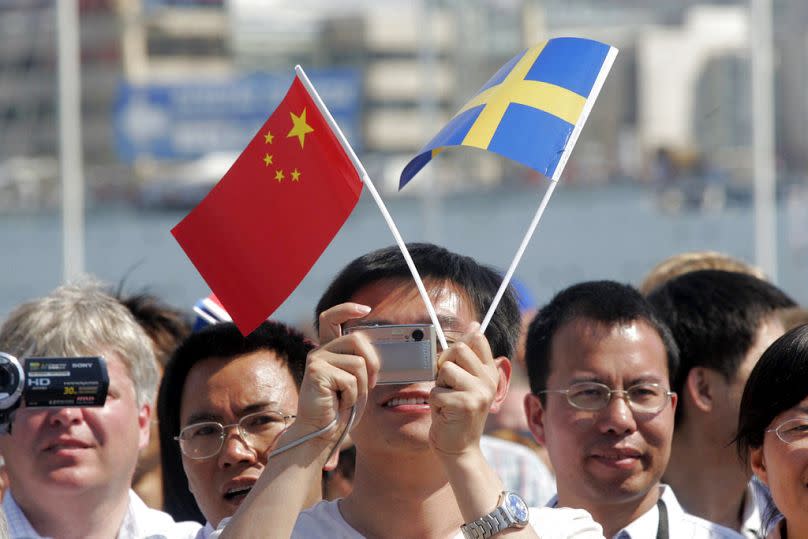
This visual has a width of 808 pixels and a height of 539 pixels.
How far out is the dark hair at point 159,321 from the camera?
14.0 feet

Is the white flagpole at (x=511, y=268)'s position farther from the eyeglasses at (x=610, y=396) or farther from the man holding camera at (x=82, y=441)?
the man holding camera at (x=82, y=441)

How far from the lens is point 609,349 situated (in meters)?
3.30

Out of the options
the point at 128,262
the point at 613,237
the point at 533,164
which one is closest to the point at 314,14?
the point at 128,262

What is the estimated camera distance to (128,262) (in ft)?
43.3

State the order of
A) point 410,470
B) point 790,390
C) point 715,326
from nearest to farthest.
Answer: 1. point 410,470
2. point 790,390
3. point 715,326

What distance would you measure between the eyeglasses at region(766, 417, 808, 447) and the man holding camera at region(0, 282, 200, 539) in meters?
1.44

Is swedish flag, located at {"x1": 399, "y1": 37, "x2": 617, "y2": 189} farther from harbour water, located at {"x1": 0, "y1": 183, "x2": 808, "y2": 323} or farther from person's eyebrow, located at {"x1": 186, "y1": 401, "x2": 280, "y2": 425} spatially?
harbour water, located at {"x1": 0, "y1": 183, "x2": 808, "y2": 323}

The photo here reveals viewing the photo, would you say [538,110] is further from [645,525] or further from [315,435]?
[645,525]

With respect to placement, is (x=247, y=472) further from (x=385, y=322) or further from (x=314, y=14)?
(x=314, y=14)

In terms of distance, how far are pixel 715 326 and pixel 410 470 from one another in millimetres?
1530

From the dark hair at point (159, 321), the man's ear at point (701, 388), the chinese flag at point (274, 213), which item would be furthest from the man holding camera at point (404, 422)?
the dark hair at point (159, 321)

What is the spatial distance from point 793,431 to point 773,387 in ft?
0.36

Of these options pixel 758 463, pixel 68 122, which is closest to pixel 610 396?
pixel 758 463

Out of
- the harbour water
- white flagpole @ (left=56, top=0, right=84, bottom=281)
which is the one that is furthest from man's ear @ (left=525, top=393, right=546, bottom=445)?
the harbour water
